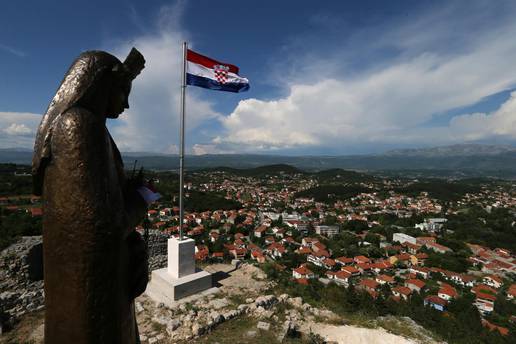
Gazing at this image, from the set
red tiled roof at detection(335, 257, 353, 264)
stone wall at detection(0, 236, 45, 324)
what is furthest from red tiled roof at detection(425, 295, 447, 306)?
stone wall at detection(0, 236, 45, 324)

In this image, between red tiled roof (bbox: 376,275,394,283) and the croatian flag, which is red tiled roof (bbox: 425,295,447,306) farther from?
the croatian flag

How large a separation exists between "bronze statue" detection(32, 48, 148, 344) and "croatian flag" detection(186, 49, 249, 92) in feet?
17.1

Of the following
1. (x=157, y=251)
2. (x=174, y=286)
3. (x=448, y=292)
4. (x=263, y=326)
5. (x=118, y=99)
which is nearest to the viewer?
(x=118, y=99)

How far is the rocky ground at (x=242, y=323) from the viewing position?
15.7 ft

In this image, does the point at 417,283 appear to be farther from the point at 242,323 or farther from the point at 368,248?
the point at 242,323

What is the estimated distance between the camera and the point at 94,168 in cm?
129

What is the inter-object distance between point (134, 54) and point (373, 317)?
689 centimetres

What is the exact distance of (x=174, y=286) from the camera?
5.71 m

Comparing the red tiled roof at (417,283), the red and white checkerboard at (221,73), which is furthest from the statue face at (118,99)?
the red tiled roof at (417,283)

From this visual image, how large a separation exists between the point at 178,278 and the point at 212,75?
485 cm

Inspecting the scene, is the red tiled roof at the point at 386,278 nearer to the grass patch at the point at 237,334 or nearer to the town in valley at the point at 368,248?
the town in valley at the point at 368,248

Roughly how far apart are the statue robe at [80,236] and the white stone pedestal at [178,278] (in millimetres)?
4797

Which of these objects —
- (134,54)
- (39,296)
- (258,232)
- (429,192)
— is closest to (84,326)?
(134,54)

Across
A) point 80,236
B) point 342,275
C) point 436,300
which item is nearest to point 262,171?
point 342,275
